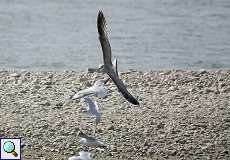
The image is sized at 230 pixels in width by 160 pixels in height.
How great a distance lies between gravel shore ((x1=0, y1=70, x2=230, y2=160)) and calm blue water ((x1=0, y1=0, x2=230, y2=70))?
2.47m

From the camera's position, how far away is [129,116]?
15.3 metres

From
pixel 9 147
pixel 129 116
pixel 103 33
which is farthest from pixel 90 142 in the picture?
pixel 129 116

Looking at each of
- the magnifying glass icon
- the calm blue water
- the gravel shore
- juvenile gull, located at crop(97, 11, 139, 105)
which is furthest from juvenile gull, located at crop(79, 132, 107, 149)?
the calm blue water

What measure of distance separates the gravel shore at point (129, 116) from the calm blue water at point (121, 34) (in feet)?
8.11

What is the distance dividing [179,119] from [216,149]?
1297 millimetres

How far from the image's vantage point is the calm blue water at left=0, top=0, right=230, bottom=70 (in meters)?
20.9

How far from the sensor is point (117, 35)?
77.0 feet

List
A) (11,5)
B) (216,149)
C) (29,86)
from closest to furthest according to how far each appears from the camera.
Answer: (216,149)
(29,86)
(11,5)

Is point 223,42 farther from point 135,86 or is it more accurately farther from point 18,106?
point 18,106

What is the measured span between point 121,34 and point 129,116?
8491mm

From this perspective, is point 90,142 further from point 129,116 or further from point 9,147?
point 129,116

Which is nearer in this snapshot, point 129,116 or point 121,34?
point 129,116

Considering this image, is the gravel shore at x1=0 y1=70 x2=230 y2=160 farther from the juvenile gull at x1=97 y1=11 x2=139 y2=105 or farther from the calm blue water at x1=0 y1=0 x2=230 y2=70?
the calm blue water at x1=0 y1=0 x2=230 y2=70

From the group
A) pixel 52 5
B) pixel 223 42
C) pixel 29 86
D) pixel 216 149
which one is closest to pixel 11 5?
pixel 52 5
